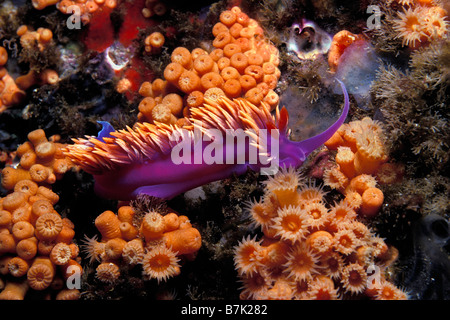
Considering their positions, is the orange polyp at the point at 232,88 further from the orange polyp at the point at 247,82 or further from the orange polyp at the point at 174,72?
the orange polyp at the point at 174,72

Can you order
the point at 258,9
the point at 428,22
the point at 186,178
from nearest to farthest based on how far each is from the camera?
→ the point at 428,22
the point at 186,178
the point at 258,9

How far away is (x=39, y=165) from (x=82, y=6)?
2.66 metres

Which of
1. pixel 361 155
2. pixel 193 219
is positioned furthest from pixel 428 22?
pixel 193 219

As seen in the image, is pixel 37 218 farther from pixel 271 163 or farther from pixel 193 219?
pixel 271 163

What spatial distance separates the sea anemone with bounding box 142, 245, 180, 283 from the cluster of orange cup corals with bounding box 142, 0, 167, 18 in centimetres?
352

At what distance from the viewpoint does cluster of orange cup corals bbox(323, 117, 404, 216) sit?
10.0ft

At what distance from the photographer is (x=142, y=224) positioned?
319 centimetres

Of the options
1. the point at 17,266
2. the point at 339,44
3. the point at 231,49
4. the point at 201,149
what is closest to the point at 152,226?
the point at 201,149

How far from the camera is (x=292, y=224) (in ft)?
9.46

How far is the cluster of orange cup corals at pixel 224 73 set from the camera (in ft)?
12.5

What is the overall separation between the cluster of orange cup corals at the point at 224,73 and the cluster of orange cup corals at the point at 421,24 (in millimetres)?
1393

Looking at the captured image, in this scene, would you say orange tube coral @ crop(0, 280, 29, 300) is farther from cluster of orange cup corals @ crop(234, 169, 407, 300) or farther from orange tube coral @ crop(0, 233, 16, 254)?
cluster of orange cup corals @ crop(234, 169, 407, 300)

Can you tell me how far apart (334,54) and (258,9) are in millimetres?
1224

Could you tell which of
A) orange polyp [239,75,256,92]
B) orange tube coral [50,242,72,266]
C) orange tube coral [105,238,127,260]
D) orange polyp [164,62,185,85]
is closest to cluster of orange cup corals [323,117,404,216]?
orange polyp [239,75,256,92]
